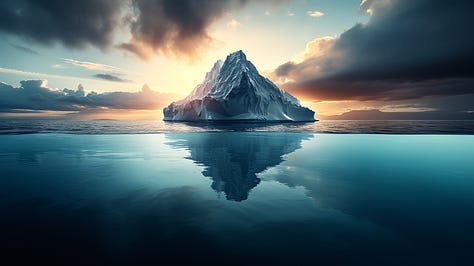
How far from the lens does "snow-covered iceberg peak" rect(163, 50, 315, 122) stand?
69.1 metres

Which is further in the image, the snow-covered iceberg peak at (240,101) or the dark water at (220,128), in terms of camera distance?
the snow-covered iceberg peak at (240,101)

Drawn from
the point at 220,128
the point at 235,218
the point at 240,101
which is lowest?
the point at 220,128

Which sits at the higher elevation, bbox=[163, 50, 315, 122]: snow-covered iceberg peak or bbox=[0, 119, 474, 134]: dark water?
bbox=[163, 50, 315, 122]: snow-covered iceberg peak

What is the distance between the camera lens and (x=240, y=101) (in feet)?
234

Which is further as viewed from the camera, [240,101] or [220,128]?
[240,101]

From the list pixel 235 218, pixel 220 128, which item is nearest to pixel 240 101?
pixel 220 128

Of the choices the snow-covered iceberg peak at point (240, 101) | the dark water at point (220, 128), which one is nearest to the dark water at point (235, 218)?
the dark water at point (220, 128)

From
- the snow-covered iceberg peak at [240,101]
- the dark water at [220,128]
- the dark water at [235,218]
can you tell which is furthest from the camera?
the snow-covered iceberg peak at [240,101]

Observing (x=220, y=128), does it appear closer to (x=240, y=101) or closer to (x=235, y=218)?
(x=240, y=101)

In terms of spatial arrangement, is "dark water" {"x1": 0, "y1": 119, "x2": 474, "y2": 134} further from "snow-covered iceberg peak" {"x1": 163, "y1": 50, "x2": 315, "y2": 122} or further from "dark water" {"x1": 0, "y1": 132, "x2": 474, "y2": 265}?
"dark water" {"x1": 0, "y1": 132, "x2": 474, "y2": 265}

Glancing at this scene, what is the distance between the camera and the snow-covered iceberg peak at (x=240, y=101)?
69125mm

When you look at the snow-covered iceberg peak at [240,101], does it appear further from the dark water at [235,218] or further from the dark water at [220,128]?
the dark water at [235,218]

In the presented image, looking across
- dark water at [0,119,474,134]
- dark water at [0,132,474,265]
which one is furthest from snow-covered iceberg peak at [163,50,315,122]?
dark water at [0,132,474,265]

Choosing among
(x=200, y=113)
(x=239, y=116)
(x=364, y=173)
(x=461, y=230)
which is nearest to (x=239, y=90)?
(x=239, y=116)
